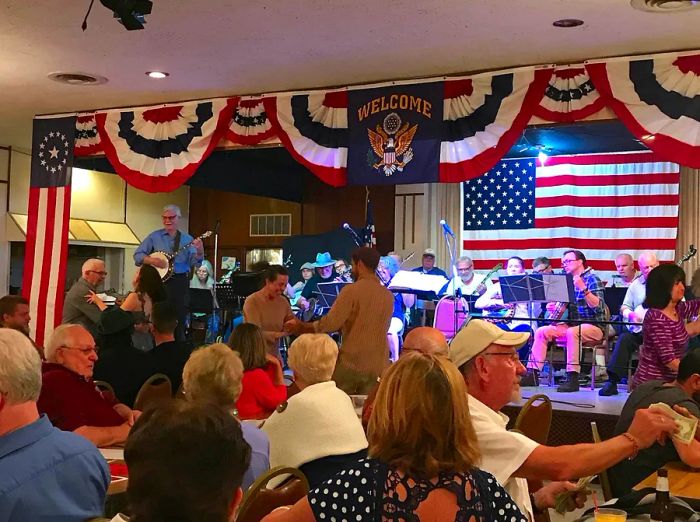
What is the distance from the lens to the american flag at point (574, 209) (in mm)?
11570

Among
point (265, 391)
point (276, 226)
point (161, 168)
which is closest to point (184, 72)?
point (161, 168)

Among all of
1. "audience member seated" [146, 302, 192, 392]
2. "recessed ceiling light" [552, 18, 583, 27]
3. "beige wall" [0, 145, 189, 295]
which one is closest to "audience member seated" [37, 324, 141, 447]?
"audience member seated" [146, 302, 192, 392]

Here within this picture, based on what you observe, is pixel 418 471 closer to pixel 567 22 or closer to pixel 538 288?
pixel 567 22

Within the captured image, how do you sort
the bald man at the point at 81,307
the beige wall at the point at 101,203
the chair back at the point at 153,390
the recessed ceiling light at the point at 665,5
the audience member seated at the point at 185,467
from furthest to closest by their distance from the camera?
1. the beige wall at the point at 101,203
2. the bald man at the point at 81,307
3. the recessed ceiling light at the point at 665,5
4. the chair back at the point at 153,390
5. the audience member seated at the point at 185,467

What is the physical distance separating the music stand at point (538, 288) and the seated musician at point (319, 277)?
123 inches

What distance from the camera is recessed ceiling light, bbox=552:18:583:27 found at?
553 cm

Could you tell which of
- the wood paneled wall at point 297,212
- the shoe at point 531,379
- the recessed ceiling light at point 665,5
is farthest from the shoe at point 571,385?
the wood paneled wall at point 297,212

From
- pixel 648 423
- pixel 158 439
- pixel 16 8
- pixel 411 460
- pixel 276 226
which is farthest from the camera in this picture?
pixel 276 226

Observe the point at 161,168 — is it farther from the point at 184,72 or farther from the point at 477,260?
the point at 477,260

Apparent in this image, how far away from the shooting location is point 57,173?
8.71m

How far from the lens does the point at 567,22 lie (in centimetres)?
558

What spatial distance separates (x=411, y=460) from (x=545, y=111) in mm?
5263

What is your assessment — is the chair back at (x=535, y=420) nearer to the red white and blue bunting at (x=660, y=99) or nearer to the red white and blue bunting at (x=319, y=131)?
the red white and blue bunting at (x=660, y=99)

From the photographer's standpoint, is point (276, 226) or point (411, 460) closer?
point (411, 460)
